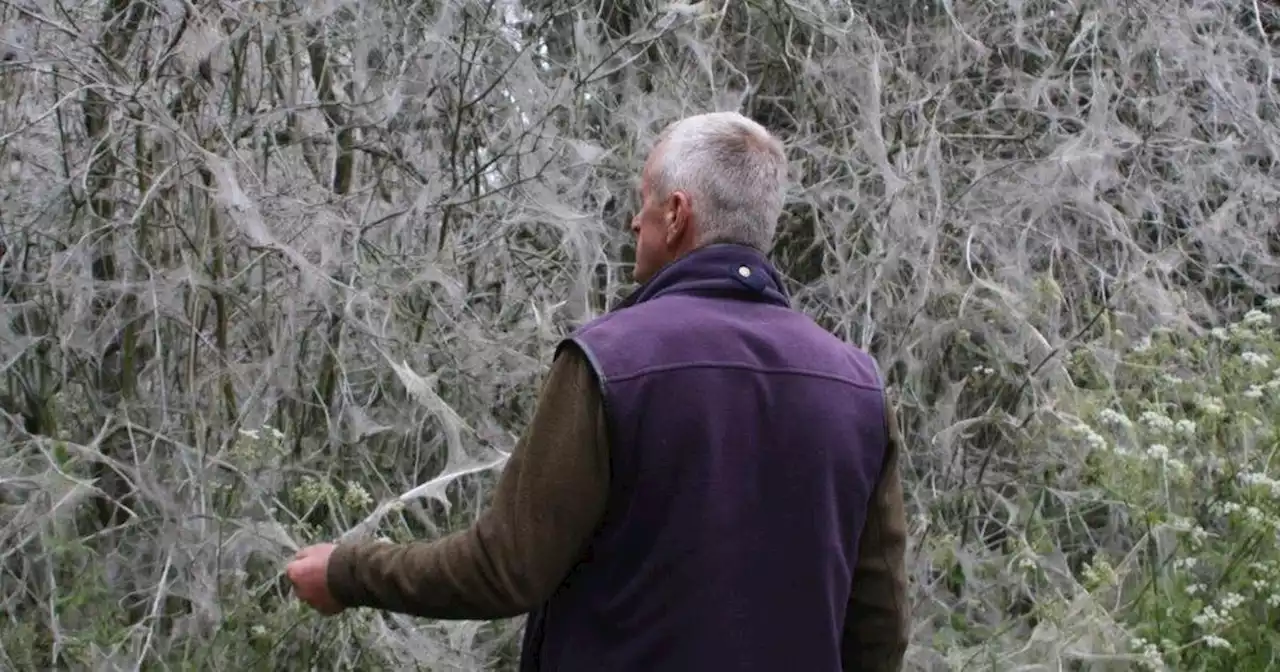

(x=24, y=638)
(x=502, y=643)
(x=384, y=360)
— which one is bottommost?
(x=502, y=643)

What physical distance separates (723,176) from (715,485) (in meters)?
0.48

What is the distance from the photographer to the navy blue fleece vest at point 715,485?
6.64ft

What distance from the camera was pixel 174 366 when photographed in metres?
3.72

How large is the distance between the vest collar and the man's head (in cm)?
2

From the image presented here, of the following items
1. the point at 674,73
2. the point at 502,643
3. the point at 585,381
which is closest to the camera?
the point at 585,381

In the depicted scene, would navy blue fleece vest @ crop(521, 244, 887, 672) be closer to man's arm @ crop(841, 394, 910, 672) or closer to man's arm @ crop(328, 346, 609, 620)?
man's arm @ crop(328, 346, 609, 620)

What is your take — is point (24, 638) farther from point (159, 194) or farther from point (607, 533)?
point (607, 533)

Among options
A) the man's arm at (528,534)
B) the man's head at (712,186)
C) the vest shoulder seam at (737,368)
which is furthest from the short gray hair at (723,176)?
the man's arm at (528,534)

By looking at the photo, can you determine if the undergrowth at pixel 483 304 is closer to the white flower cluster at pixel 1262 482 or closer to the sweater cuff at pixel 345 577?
the white flower cluster at pixel 1262 482

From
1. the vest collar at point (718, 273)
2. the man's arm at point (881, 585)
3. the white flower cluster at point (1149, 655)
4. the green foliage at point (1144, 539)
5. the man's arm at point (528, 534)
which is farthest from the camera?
the green foliage at point (1144, 539)

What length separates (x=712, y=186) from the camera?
2129 mm

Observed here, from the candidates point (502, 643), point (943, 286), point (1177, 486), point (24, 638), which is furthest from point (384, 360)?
point (1177, 486)

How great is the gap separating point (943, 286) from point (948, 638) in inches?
54.8

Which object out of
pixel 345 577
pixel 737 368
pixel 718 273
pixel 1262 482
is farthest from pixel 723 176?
pixel 1262 482
